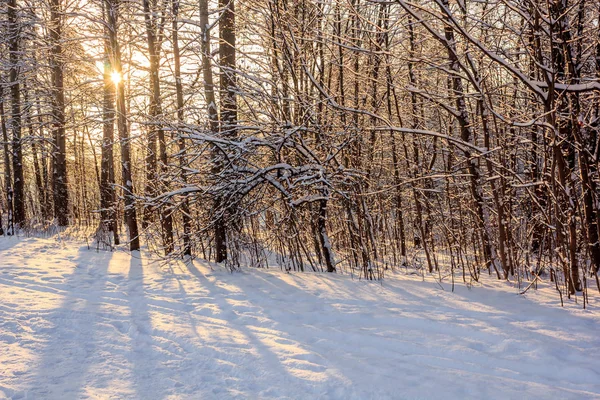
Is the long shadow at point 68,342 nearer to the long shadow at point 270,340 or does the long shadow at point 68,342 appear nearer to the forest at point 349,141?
the long shadow at point 270,340

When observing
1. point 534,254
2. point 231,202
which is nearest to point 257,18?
point 231,202

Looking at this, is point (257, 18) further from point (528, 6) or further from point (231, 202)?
point (528, 6)

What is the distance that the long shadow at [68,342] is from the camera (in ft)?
8.80

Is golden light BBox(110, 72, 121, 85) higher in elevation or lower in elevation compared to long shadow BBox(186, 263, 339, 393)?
higher

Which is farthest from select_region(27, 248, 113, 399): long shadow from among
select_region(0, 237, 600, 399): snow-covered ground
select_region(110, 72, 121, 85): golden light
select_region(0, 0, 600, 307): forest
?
select_region(110, 72, 121, 85): golden light

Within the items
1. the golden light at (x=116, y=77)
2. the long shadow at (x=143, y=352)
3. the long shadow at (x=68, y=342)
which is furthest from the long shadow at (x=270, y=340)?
the golden light at (x=116, y=77)

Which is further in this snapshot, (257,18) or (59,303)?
(257,18)

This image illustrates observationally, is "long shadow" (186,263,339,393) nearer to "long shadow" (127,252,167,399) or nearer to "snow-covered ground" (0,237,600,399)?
"snow-covered ground" (0,237,600,399)

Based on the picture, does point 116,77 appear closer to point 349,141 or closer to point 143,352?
point 349,141

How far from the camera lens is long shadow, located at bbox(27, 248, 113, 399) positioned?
268 centimetres

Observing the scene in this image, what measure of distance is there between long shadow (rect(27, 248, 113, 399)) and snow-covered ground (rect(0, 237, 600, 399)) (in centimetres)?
1

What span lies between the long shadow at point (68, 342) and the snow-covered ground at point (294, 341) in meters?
0.01

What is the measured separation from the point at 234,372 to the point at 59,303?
2753 millimetres

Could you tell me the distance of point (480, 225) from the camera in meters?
6.88
